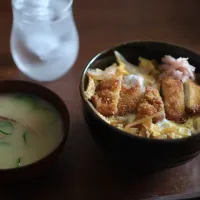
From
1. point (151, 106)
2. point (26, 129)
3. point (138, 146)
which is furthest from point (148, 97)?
point (26, 129)

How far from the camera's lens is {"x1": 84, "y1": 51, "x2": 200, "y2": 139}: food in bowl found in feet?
3.11

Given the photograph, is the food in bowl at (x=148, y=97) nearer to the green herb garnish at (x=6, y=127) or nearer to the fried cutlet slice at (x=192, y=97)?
the fried cutlet slice at (x=192, y=97)

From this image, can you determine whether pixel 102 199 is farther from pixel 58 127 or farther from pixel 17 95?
pixel 17 95

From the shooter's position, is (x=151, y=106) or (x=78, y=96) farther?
(x=78, y=96)

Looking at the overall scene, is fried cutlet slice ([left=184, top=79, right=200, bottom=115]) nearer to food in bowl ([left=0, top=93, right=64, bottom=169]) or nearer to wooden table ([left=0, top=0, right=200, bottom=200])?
wooden table ([left=0, top=0, right=200, bottom=200])

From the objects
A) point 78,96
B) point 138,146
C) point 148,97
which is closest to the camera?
point 138,146

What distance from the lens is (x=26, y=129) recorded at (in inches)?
39.8

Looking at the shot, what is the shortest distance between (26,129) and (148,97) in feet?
0.92

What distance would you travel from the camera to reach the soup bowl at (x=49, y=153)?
88cm

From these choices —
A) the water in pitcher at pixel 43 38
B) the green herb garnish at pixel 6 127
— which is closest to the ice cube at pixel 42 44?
the water in pitcher at pixel 43 38

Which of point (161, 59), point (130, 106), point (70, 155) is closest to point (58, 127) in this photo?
point (70, 155)

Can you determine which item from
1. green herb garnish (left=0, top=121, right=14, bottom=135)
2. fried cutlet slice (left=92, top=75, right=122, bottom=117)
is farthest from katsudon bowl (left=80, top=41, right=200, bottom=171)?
green herb garnish (left=0, top=121, right=14, bottom=135)

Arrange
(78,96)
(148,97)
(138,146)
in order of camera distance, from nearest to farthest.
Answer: (138,146) → (148,97) → (78,96)

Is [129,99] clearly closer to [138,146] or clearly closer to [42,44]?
[138,146]
